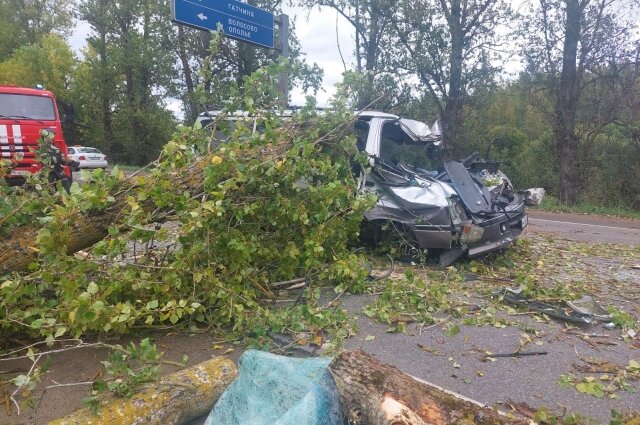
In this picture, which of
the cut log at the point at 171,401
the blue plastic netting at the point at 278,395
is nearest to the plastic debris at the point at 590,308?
the blue plastic netting at the point at 278,395

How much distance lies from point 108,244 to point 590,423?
310 cm

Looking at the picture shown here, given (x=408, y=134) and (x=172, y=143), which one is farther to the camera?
(x=408, y=134)

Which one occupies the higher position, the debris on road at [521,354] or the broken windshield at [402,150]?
the broken windshield at [402,150]

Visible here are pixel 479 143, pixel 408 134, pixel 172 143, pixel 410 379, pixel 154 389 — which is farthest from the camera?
pixel 479 143

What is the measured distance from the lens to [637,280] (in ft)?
19.8

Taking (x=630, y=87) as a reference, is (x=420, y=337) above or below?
below

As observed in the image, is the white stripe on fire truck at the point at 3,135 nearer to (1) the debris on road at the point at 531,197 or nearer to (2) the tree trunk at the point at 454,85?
(1) the debris on road at the point at 531,197

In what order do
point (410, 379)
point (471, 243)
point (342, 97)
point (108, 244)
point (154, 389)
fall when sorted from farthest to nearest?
point (471, 243) < point (342, 97) < point (108, 244) < point (154, 389) < point (410, 379)

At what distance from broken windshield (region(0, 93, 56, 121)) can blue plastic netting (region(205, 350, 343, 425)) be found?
11.4 meters

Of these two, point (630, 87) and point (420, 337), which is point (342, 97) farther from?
point (630, 87)

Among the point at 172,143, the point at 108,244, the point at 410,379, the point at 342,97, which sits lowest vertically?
the point at 410,379

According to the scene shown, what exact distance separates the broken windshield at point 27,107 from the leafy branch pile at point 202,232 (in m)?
9.25

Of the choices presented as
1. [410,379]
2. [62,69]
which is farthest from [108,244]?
[62,69]

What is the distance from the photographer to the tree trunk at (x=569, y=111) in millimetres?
16578
